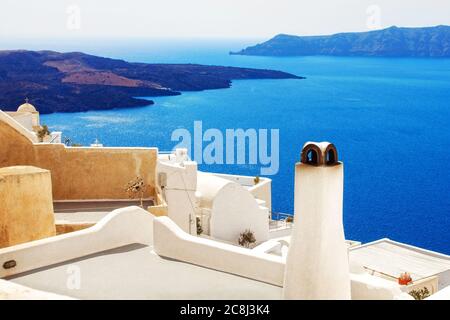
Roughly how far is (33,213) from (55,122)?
86.8m

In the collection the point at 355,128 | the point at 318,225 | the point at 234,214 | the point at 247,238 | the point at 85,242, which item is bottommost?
the point at 355,128

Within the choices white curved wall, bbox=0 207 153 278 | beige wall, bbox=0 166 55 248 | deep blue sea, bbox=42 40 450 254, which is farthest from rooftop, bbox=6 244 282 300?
deep blue sea, bbox=42 40 450 254

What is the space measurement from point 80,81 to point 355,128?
4768cm

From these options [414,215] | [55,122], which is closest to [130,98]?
[55,122]

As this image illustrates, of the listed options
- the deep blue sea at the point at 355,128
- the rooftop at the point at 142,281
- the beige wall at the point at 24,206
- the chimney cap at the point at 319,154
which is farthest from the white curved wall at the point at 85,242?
the deep blue sea at the point at 355,128

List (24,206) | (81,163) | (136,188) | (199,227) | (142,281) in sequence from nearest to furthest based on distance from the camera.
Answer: (142,281)
(24,206)
(81,163)
(136,188)
(199,227)

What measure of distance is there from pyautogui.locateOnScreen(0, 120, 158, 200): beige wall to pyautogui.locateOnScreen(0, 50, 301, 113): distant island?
2531 inches

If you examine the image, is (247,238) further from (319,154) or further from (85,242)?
(319,154)

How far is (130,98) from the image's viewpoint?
119m

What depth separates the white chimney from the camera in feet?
19.2

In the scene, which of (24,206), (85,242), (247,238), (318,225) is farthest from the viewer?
(247,238)

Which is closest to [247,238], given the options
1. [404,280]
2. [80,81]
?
[404,280]

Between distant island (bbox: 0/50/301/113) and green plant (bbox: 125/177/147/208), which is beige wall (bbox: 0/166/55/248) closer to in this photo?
green plant (bbox: 125/177/147/208)

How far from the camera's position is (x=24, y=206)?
10125 mm
